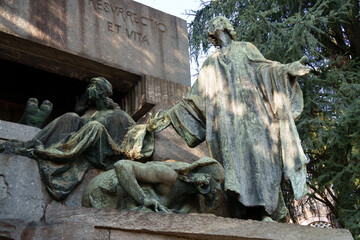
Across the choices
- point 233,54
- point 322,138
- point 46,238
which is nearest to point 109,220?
point 46,238

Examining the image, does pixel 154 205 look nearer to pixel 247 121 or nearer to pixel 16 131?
pixel 247 121

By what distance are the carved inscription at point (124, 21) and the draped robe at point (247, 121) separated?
1.86 meters

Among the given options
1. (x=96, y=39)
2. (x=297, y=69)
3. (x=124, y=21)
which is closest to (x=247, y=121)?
(x=297, y=69)

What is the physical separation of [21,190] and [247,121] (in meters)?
2.26

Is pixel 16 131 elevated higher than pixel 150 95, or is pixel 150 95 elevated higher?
pixel 150 95

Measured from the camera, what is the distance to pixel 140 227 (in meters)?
4.34

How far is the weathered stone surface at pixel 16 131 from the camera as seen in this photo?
588 cm

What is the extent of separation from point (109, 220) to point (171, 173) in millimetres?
884

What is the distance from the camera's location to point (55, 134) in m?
5.75

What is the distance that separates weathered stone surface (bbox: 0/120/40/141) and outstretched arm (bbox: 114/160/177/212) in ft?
4.95

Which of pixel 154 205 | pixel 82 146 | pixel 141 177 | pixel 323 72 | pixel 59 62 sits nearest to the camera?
pixel 154 205

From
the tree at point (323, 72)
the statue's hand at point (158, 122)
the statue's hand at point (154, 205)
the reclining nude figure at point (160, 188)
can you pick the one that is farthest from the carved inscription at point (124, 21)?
the statue's hand at point (154, 205)

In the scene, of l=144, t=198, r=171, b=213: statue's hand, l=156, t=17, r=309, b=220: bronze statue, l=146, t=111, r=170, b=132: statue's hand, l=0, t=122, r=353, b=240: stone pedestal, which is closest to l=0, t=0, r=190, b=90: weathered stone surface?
l=156, t=17, r=309, b=220: bronze statue

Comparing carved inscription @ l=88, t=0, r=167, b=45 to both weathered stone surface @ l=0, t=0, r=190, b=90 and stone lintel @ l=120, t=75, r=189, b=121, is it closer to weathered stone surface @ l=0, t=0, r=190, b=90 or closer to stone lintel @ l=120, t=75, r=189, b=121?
weathered stone surface @ l=0, t=0, r=190, b=90
